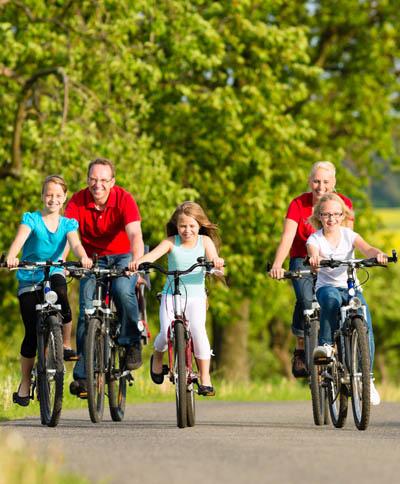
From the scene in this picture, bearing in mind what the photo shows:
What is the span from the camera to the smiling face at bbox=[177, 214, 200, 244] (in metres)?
10.5

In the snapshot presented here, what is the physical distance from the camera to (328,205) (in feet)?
34.3

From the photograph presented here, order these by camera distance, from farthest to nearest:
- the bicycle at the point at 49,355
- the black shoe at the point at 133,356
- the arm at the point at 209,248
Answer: the black shoe at the point at 133,356
the arm at the point at 209,248
the bicycle at the point at 49,355

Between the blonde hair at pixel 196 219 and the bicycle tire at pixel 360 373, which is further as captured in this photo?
the blonde hair at pixel 196 219

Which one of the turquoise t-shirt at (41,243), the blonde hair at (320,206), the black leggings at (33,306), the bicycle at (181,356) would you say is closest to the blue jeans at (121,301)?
the black leggings at (33,306)

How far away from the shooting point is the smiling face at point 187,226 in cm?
1051

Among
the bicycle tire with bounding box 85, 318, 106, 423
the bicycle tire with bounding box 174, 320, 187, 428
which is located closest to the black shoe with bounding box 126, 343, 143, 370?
the bicycle tire with bounding box 85, 318, 106, 423

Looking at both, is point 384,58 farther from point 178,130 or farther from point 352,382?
point 352,382

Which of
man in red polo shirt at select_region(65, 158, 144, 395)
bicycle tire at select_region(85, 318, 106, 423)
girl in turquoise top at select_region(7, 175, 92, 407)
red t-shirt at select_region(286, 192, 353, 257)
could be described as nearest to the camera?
bicycle tire at select_region(85, 318, 106, 423)

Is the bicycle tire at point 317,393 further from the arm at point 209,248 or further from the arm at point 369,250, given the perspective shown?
→ the arm at point 209,248

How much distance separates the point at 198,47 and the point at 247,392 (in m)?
7.88

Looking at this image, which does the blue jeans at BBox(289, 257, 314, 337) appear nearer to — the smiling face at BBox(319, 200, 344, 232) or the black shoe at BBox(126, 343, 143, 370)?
the smiling face at BBox(319, 200, 344, 232)

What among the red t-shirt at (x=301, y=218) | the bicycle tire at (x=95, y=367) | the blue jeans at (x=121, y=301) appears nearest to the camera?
the bicycle tire at (x=95, y=367)

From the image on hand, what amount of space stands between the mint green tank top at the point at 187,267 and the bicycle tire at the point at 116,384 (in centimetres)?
87

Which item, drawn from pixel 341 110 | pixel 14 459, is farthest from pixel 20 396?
pixel 341 110
